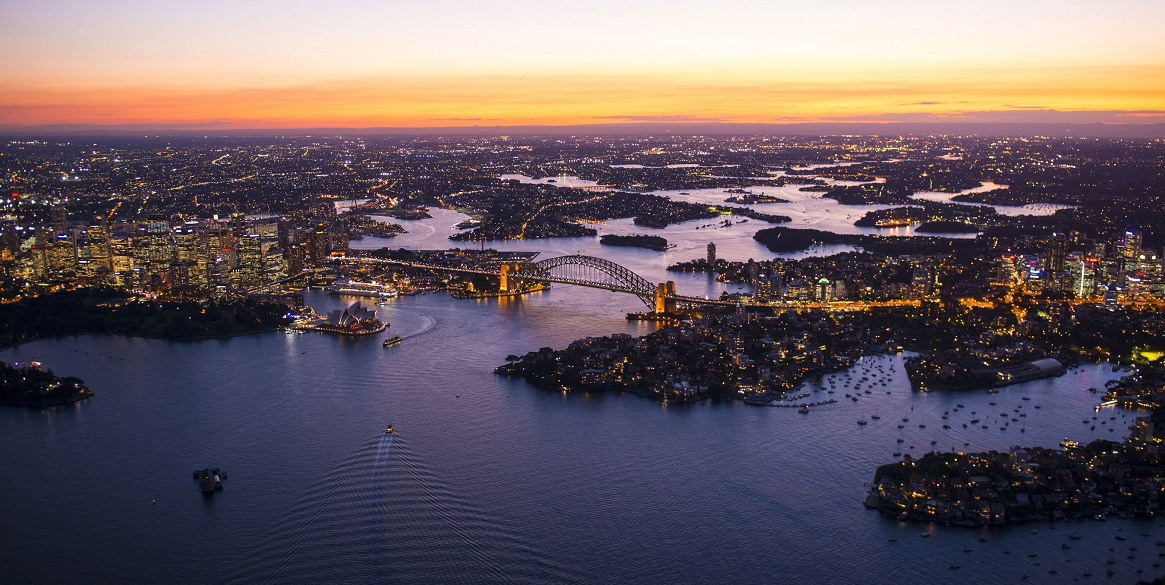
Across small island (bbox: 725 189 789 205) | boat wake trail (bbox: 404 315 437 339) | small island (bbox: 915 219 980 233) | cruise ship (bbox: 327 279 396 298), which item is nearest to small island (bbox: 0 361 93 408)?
boat wake trail (bbox: 404 315 437 339)

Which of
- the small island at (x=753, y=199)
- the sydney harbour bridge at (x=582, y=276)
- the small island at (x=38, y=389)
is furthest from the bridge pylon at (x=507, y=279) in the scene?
the small island at (x=753, y=199)

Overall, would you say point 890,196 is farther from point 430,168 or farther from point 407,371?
point 407,371

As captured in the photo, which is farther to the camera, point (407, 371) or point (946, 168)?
point (946, 168)

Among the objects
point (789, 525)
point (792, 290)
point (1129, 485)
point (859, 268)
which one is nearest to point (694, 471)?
point (789, 525)

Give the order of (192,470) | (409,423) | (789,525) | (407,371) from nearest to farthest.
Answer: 1. (789,525)
2. (192,470)
3. (409,423)
4. (407,371)

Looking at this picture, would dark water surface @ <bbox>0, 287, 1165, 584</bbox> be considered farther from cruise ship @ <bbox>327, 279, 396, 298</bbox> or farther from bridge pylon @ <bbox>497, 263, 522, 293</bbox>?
bridge pylon @ <bbox>497, 263, 522, 293</bbox>

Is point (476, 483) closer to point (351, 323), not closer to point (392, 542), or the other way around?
point (392, 542)

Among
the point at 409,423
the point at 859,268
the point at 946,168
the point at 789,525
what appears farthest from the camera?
the point at 946,168
